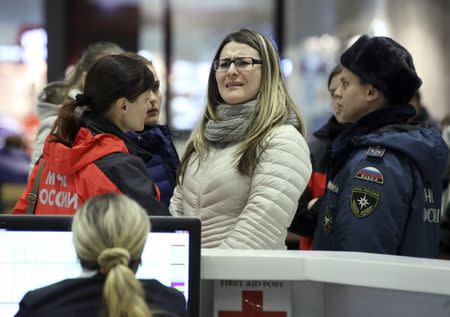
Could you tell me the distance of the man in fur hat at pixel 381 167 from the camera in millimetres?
2742

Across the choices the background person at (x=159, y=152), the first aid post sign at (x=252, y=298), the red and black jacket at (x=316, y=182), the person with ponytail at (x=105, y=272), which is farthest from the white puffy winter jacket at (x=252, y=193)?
the person with ponytail at (x=105, y=272)

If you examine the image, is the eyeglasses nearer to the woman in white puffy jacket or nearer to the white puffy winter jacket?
the woman in white puffy jacket

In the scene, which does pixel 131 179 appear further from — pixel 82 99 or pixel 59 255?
pixel 59 255

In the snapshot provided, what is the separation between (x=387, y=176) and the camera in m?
2.75

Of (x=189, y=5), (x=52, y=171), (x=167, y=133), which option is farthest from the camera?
(x=189, y=5)

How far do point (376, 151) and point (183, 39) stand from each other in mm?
8524

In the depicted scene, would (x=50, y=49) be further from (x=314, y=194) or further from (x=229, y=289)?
(x=229, y=289)

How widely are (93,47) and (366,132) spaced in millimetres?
1447

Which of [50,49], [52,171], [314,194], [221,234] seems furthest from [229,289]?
[50,49]

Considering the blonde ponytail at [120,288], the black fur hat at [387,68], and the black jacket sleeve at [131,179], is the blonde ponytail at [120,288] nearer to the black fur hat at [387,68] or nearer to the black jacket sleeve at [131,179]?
the black jacket sleeve at [131,179]

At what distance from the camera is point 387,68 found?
3.02m

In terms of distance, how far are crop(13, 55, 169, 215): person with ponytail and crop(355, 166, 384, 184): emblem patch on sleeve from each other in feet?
2.19

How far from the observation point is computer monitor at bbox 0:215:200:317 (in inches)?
76.9

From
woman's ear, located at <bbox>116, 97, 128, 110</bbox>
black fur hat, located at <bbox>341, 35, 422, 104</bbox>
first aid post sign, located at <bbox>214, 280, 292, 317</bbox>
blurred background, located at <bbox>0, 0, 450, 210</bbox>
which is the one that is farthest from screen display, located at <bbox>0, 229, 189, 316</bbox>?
blurred background, located at <bbox>0, 0, 450, 210</bbox>
